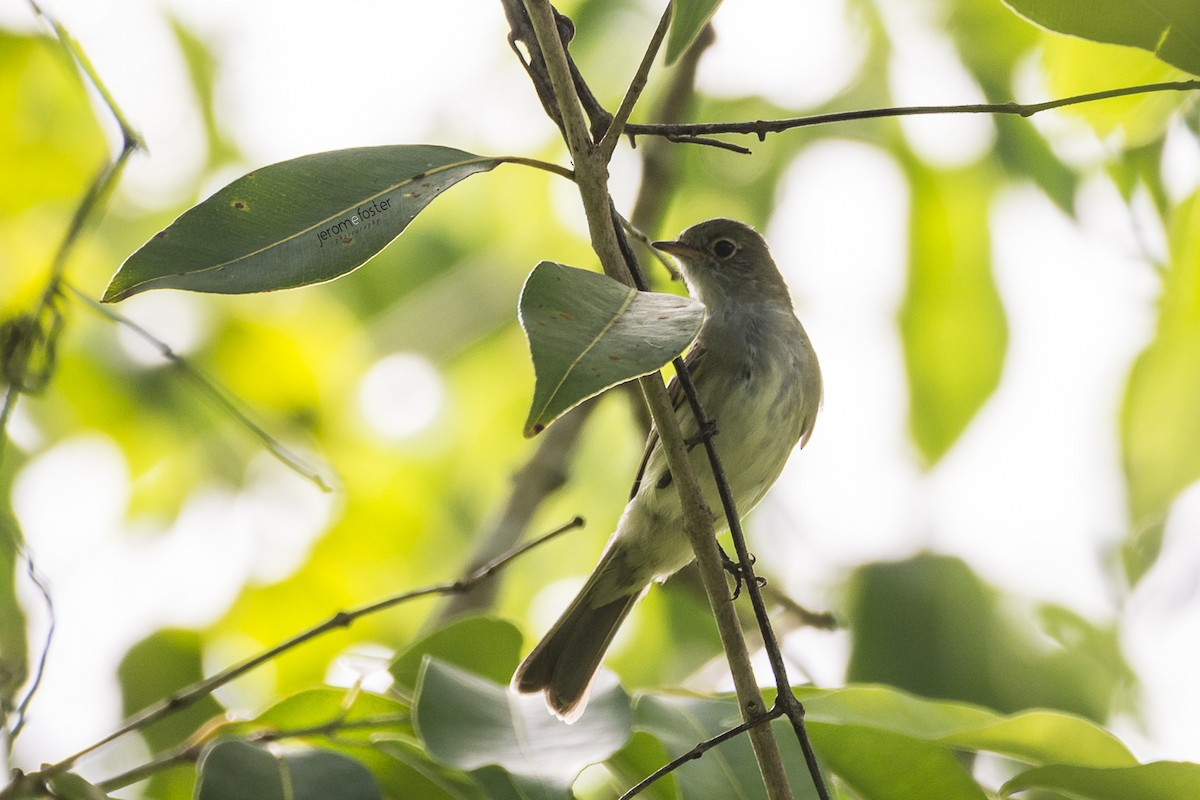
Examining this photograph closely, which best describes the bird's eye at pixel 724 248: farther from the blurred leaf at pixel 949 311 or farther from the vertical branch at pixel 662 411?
the vertical branch at pixel 662 411

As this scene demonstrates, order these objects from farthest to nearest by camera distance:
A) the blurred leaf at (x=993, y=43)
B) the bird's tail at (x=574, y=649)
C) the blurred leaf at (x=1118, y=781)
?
the blurred leaf at (x=993, y=43) → the bird's tail at (x=574, y=649) → the blurred leaf at (x=1118, y=781)

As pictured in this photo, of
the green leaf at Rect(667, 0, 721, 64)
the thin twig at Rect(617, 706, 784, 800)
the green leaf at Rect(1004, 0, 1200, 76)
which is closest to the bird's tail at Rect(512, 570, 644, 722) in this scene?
the thin twig at Rect(617, 706, 784, 800)

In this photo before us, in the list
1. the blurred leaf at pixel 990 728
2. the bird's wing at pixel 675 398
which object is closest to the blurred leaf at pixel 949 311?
the bird's wing at pixel 675 398

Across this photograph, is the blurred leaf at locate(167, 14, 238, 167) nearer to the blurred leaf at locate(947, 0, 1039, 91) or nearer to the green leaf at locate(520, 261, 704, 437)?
the blurred leaf at locate(947, 0, 1039, 91)

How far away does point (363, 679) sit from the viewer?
2.69 metres

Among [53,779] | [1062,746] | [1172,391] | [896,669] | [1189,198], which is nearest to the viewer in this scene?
[53,779]

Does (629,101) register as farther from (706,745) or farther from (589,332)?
(706,745)

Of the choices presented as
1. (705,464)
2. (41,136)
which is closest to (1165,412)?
(705,464)

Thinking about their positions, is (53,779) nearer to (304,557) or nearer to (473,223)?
(304,557)

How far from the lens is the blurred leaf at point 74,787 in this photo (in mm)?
2146

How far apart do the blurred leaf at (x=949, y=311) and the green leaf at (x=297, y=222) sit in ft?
8.12

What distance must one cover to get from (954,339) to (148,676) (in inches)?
112

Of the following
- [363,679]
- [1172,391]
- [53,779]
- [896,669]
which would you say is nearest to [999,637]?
[896,669]

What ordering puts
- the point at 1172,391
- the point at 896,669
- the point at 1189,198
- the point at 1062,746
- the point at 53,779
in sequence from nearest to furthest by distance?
the point at 53,779 < the point at 1062,746 < the point at 1189,198 < the point at 1172,391 < the point at 896,669
